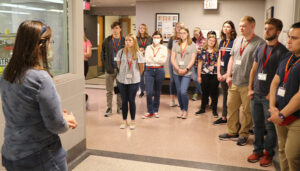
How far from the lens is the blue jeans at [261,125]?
3.02 m

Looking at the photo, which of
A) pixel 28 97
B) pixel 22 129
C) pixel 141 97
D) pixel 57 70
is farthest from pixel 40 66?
pixel 141 97

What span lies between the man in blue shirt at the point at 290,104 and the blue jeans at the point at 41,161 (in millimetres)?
1663

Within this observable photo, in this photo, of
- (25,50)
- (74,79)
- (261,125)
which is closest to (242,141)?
(261,125)

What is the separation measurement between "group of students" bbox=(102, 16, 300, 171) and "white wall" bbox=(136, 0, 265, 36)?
2.20 meters

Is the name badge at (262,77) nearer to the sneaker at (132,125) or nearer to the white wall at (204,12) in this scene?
the sneaker at (132,125)

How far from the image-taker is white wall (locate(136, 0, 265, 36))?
23.5 ft

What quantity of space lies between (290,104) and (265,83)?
86 cm

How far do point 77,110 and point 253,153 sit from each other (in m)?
2.10

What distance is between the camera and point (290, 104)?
6.98ft

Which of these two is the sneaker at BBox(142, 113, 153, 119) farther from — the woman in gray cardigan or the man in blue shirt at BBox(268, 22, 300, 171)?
the woman in gray cardigan

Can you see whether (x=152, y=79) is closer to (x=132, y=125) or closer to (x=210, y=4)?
(x=132, y=125)

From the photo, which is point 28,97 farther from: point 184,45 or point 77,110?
point 184,45

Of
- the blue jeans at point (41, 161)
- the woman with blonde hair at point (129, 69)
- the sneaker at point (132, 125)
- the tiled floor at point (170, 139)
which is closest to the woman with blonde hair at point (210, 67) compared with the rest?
the tiled floor at point (170, 139)

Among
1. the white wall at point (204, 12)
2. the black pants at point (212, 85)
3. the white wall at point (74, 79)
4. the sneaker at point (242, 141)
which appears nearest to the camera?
the white wall at point (74, 79)
